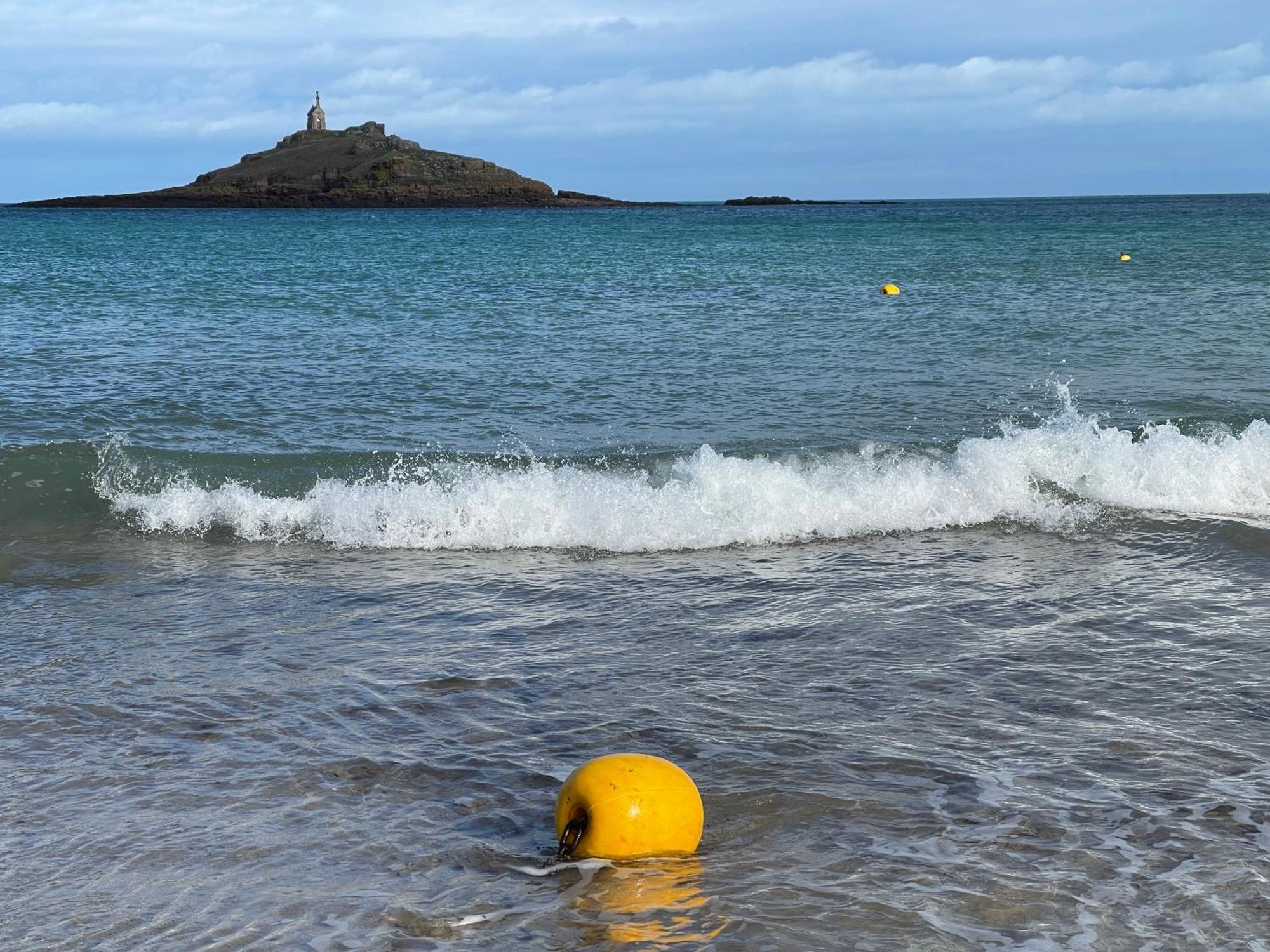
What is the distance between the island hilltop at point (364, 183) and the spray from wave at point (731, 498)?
407 ft

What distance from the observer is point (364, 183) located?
135 m

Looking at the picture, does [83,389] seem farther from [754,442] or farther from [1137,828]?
[1137,828]

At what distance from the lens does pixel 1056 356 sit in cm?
1845

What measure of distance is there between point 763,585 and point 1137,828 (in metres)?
3.89

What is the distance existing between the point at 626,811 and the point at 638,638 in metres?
2.91

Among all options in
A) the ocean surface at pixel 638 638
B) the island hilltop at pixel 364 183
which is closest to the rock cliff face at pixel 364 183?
the island hilltop at pixel 364 183

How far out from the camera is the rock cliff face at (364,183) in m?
134

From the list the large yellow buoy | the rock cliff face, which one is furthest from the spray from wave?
the rock cliff face

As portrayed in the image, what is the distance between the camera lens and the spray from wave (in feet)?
32.5

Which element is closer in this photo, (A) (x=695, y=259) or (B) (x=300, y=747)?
(B) (x=300, y=747)

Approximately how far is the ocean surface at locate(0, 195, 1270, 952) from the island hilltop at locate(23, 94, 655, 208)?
119 meters

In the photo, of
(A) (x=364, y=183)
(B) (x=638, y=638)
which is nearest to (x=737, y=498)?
(B) (x=638, y=638)

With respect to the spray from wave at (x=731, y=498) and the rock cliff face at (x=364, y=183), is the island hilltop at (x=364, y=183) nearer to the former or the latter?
the rock cliff face at (x=364, y=183)

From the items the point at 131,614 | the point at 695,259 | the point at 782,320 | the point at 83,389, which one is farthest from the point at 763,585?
the point at 695,259
